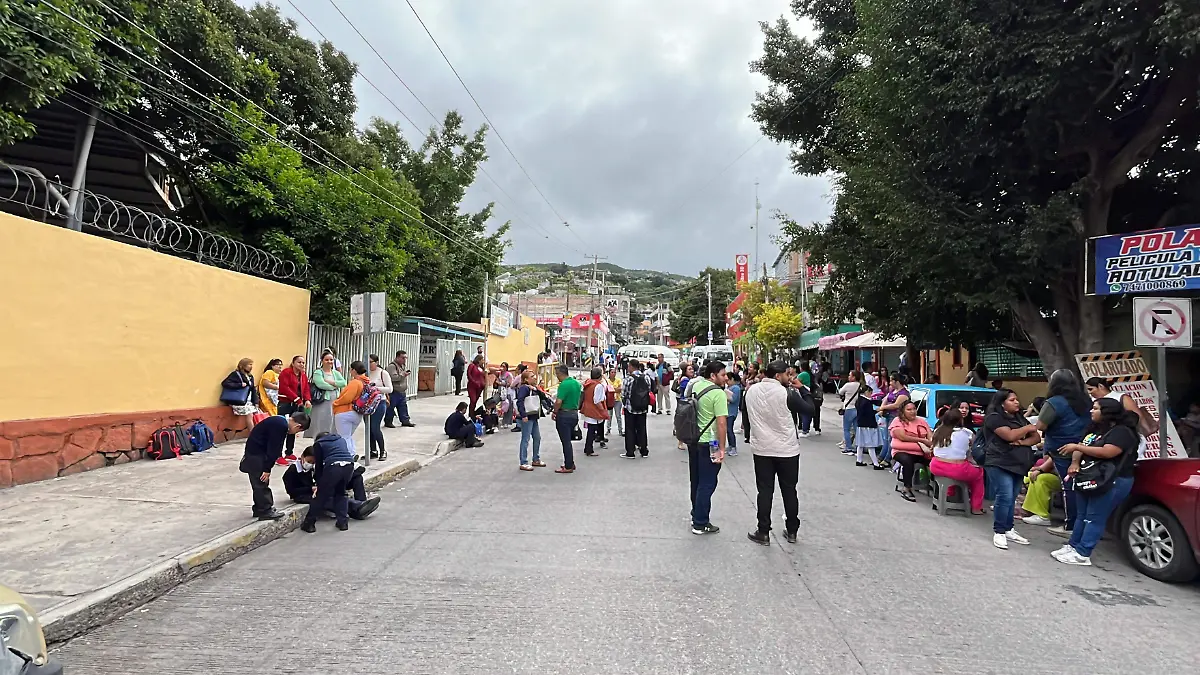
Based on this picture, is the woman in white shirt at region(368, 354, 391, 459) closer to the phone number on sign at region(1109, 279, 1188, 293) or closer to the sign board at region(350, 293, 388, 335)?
the sign board at region(350, 293, 388, 335)

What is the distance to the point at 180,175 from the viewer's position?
54.0 feet

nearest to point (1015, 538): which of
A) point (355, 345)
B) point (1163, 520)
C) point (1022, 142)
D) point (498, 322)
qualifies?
point (1163, 520)

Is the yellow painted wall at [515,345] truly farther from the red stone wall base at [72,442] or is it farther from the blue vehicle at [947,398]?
the blue vehicle at [947,398]

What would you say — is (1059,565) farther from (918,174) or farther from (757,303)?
(757,303)

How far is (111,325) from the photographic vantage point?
936cm

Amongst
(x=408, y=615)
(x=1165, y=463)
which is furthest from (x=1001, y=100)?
(x=408, y=615)

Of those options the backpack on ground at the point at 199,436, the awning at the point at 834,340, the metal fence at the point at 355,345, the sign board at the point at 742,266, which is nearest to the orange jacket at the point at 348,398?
the backpack on ground at the point at 199,436

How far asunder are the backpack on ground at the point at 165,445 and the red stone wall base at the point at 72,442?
8 cm

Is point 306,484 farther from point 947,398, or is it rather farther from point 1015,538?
point 947,398

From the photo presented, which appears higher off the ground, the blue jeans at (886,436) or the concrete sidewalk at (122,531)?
the blue jeans at (886,436)

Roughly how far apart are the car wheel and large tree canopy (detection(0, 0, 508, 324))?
1309cm

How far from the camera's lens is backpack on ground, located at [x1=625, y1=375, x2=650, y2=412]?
11766 mm

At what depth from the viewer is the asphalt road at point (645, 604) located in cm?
392

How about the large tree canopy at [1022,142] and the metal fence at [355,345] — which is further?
the metal fence at [355,345]
